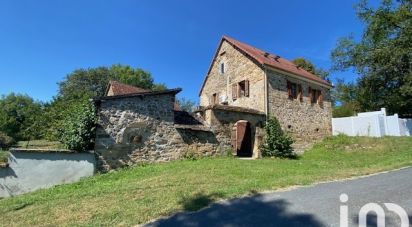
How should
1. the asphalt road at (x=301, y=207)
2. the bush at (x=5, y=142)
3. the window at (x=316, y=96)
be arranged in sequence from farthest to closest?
the bush at (x=5, y=142) < the window at (x=316, y=96) < the asphalt road at (x=301, y=207)

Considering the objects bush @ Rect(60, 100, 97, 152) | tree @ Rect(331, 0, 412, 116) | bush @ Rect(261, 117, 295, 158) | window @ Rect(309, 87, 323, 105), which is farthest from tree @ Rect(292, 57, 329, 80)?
bush @ Rect(60, 100, 97, 152)

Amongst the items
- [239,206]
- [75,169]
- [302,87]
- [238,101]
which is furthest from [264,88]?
[239,206]

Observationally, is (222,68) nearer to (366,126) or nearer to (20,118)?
(366,126)

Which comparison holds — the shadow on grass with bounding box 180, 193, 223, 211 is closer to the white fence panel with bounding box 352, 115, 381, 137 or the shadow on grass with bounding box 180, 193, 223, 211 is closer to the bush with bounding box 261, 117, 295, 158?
the bush with bounding box 261, 117, 295, 158

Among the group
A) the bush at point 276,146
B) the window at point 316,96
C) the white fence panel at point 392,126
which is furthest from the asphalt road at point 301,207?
the white fence panel at point 392,126

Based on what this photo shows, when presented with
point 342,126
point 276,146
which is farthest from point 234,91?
point 342,126

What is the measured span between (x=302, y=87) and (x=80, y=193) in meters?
15.9

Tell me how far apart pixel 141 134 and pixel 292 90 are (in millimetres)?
11147

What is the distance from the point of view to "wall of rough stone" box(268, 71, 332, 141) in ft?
60.4

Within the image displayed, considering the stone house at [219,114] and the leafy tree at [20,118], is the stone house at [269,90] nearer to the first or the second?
the stone house at [219,114]

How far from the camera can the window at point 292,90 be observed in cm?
1952

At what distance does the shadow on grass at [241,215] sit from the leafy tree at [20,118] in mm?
11886

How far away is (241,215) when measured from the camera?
5.72 metres

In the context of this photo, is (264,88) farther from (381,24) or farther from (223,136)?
(381,24)
